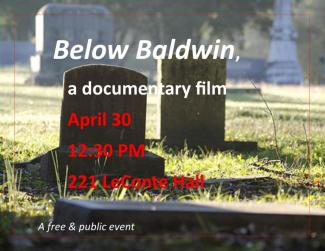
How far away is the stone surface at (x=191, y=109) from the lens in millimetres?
12896

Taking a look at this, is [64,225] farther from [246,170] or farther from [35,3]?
[35,3]

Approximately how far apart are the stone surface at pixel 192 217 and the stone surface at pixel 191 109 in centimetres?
671

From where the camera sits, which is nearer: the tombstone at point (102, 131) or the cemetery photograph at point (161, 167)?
the cemetery photograph at point (161, 167)

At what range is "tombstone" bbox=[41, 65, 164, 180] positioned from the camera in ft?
33.0

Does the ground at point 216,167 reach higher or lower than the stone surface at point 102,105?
lower

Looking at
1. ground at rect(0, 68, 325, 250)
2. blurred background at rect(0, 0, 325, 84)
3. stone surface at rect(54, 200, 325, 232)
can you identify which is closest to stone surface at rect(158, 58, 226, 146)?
ground at rect(0, 68, 325, 250)

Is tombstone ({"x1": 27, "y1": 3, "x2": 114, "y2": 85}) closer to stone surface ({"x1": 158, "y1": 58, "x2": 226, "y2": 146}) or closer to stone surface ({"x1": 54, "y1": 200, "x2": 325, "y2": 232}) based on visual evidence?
stone surface ({"x1": 158, "y1": 58, "x2": 226, "y2": 146})

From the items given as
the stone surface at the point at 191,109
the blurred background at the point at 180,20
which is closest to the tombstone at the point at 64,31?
the blurred background at the point at 180,20

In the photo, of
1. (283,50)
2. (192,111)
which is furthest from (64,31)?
(192,111)

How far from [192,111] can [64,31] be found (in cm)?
2543

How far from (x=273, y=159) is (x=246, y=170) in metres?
1.51

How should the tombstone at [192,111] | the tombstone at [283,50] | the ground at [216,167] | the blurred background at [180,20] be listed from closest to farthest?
the ground at [216,167] < the tombstone at [192,111] < the tombstone at [283,50] < the blurred background at [180,20]

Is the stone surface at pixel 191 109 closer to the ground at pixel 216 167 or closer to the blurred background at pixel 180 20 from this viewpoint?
the ground at pixel 216 167

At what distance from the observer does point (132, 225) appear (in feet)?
19.4
